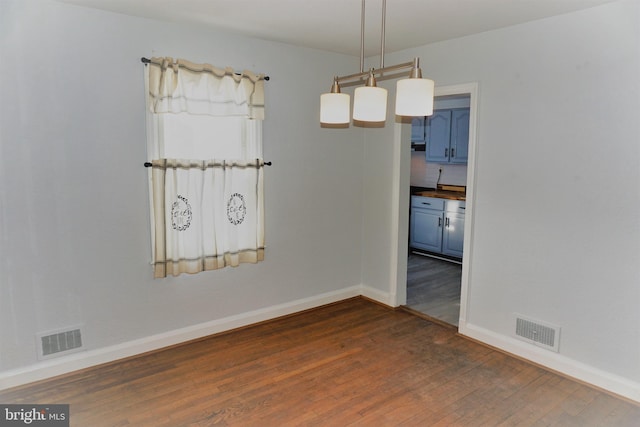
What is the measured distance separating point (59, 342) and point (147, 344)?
621 mm

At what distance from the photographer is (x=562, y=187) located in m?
3.05

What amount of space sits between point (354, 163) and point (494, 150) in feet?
5.08

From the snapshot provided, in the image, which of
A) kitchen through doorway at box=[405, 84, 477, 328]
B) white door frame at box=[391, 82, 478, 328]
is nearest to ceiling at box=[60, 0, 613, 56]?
white door frame at box=[391, 82, 478, 328]

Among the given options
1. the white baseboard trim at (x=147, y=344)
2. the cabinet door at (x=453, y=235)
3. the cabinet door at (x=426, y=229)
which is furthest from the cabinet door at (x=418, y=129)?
the white baseboard trim at (x=147, y=344)

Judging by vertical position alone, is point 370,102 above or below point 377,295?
above

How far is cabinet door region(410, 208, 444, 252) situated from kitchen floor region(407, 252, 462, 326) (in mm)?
204

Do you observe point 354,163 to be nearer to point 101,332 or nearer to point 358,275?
point 358,275

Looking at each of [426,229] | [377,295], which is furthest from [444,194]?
[377,295]

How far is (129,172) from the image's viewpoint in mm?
3180

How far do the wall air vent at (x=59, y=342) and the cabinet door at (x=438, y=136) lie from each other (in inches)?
207

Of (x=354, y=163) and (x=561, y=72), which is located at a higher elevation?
(x=561, y=72)

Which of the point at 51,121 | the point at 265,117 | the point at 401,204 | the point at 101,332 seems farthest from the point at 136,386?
the point at 401,204

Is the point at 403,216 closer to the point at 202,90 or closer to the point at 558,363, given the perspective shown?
the point at 558,363

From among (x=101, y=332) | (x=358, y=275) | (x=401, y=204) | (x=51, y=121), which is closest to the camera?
(x=51, y=121)
